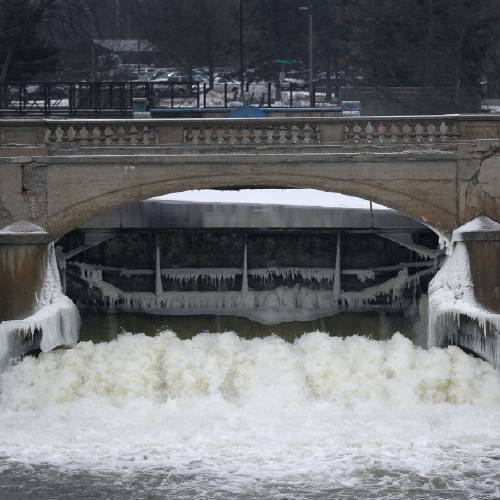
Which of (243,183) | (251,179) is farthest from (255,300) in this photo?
(251,179)

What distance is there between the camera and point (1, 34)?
43625 mm

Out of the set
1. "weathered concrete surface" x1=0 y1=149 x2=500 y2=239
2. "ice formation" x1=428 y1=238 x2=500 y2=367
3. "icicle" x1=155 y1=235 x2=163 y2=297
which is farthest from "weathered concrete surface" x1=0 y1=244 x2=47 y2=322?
"ice formation" x1=428 y1=238 x2=500 y2=367

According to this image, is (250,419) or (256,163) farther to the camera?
(256,163)

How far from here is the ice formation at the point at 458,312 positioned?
20938 millimetres

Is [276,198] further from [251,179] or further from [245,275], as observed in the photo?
[251,179]

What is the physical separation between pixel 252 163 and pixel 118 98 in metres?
17.8

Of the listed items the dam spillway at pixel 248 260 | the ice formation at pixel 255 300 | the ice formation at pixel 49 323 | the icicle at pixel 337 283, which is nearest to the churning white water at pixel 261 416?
the ice formation at pixel 49 323

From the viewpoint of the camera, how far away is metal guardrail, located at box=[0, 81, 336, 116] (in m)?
32.9

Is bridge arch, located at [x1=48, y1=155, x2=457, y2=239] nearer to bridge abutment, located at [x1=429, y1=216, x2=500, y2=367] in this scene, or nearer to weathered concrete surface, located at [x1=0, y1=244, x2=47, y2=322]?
bridge abutment, located at [x1=429, y1=216, x2=500, y2=367]

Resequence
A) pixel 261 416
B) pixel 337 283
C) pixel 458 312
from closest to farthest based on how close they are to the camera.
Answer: pixel 261 416, pixel 458 312, pixel 337 283

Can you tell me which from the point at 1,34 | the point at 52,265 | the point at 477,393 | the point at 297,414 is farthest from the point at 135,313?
the point at 1,34

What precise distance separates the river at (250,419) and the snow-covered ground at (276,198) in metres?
2.57

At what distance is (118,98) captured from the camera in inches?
1521

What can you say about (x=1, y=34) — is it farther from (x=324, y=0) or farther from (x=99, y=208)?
(x=99, y=208)
